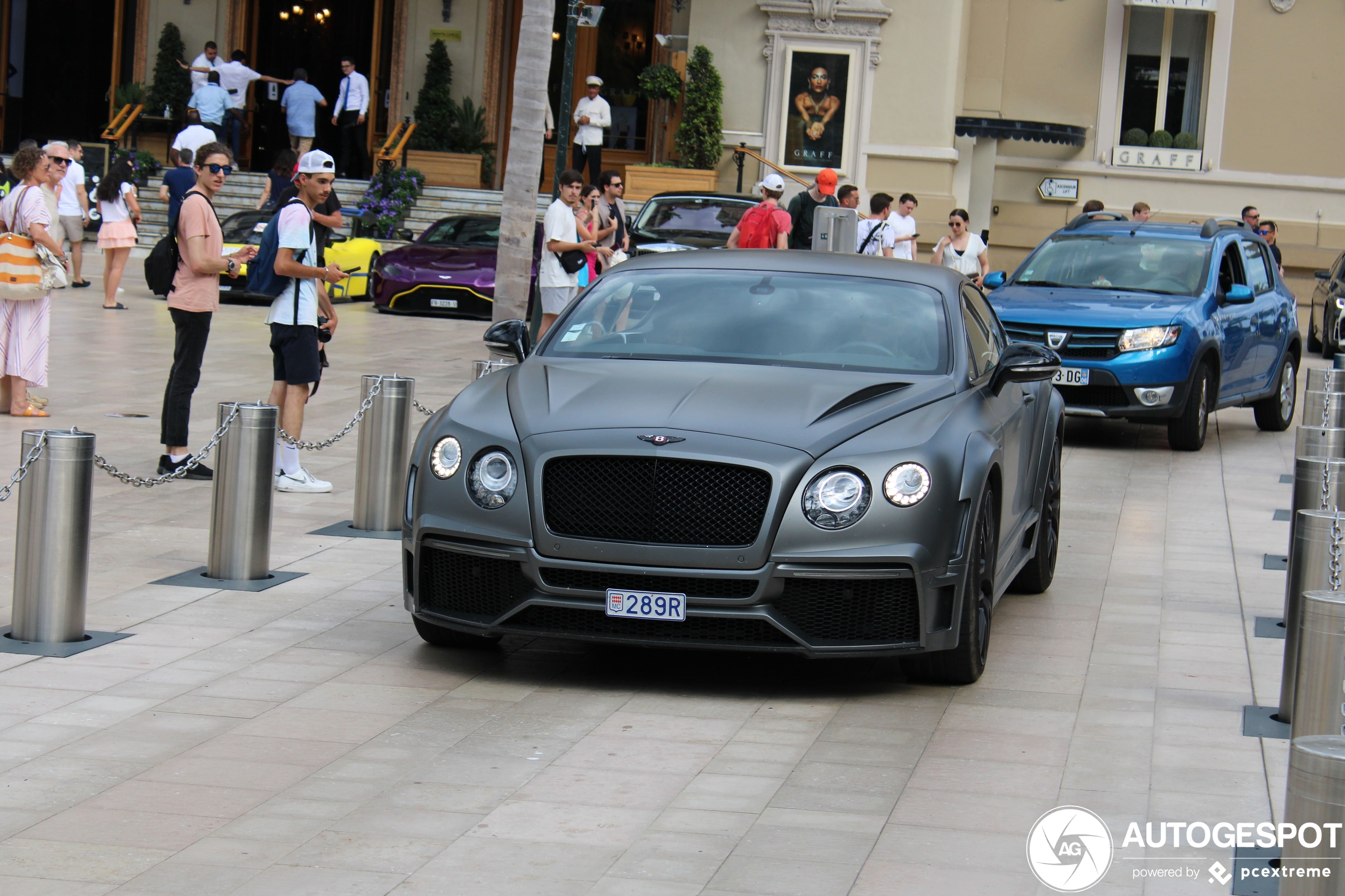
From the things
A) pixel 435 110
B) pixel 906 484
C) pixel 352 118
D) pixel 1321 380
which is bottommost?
pixel 906 484

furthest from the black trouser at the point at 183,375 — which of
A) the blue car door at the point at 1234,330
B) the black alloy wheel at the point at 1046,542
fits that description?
the blue car door at the point at 1234,330

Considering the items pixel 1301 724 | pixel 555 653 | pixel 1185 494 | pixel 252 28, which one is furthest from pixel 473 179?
pixel 1301 724

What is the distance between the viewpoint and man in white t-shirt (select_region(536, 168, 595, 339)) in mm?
14711

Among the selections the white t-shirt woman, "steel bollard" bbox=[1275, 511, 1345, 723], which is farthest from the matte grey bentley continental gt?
the white t-shirt woman

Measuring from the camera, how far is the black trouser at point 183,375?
10.3m

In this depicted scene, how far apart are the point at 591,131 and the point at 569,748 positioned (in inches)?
878

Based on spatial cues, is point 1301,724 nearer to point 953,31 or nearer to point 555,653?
point 555,653

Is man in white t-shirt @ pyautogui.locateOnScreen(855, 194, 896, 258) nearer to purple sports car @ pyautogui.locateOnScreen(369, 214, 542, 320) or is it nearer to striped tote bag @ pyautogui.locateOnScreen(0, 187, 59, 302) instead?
purple sports car @ pyautogui.locateOnScreen(369, 214, 542, 320)

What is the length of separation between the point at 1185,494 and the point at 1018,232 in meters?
19.5

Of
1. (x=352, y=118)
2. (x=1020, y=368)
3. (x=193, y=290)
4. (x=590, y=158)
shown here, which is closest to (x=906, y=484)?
(x=1020, y=368)

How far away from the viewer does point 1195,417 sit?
1387 cm

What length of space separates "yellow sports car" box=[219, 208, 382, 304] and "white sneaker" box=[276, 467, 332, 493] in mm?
11875

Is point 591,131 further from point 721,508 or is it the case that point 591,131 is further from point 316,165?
point 721,508

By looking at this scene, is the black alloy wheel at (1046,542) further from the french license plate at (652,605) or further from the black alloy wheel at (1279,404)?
the black alloy wheel at (1279,404)
